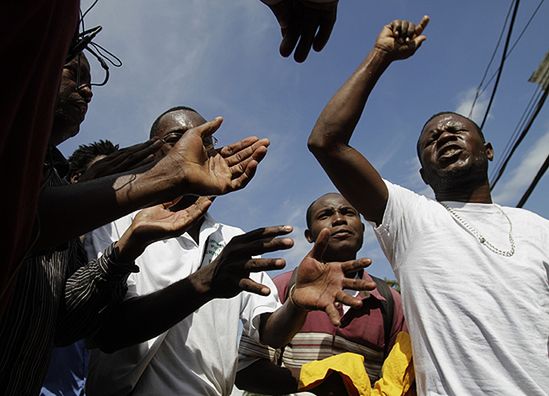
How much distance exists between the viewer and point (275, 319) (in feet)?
7.96

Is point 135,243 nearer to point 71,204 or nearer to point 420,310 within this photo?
point 71,204

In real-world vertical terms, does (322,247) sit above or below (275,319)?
above

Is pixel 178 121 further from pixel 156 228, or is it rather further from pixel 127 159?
pixel 156 228

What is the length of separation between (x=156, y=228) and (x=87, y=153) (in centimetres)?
236

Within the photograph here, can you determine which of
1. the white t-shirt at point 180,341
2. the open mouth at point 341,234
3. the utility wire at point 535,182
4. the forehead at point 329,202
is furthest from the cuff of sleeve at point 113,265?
the utility wire at point 535,182

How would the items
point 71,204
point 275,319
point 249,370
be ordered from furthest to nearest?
point 249,370
point 275,319
point 71,204

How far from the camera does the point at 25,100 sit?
1.00 m

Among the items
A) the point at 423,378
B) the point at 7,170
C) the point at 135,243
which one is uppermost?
the point at 135,243

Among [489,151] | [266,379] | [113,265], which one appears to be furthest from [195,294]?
[489,151]

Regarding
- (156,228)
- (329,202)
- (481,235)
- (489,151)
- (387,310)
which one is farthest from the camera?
(329,202)

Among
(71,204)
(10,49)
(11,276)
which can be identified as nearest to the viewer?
(10,49)

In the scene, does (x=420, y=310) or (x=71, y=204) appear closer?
(x=71, y=204)

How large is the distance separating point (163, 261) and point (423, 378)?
125 centimetres

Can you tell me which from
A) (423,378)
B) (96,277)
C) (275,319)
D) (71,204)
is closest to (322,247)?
(275,319)
